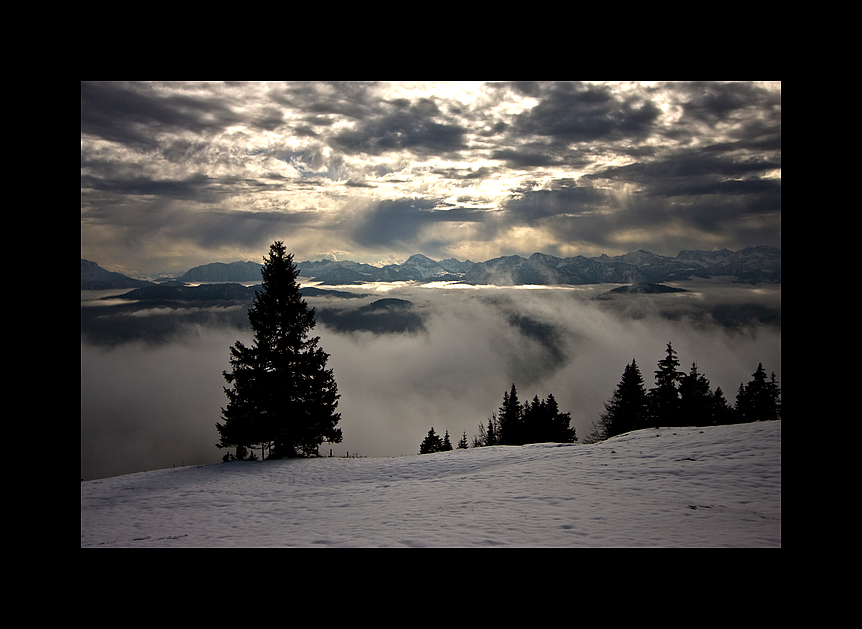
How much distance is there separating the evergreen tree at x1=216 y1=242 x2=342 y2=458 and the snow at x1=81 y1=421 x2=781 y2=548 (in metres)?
3.60

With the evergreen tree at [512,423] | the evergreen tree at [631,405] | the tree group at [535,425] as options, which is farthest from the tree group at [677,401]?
the evergreen tree at [512,423]

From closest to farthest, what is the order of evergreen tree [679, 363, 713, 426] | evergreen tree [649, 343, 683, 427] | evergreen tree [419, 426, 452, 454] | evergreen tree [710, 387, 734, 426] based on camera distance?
1. evergreen tree [649, 343, 683, 427]
2. evergreen tree [679, 363, 713, 426]
3. evergreen tree [710, 387, 734, 426]
4. evergreen tree [419, 426, 452, 454]

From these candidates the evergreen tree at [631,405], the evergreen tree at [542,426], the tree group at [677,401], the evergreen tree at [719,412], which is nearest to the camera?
the tree group at [677,401]

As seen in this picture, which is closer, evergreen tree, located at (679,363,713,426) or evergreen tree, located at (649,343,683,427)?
evergreen tree, located at (649,343,683,427)

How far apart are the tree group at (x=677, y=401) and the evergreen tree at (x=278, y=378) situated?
1309 inches

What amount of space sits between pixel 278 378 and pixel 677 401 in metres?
38.3

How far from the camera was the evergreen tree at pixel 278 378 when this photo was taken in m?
19.5

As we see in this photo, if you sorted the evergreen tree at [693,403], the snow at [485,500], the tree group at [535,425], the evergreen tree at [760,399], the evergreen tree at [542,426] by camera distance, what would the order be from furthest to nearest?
the tree group at [535,425]
the evergreen tree at [542,426]
the evergreen tree at [760,399]
the evergreen tree at [693,403]
the snow at [485,500]

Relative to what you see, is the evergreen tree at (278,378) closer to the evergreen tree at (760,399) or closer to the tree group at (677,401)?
the tree group at (677,401)

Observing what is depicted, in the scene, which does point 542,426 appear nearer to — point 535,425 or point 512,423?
point 535,425

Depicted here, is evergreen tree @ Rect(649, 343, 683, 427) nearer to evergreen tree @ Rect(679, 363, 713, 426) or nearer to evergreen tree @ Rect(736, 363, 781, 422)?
evergreen tree @ Rect(679, 363, 713, 426)

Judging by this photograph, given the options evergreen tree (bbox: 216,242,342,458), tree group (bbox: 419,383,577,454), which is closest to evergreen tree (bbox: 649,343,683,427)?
tree group (bbox: 419,383,577,454)

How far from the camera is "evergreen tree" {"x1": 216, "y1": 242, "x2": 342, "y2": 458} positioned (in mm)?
19516
